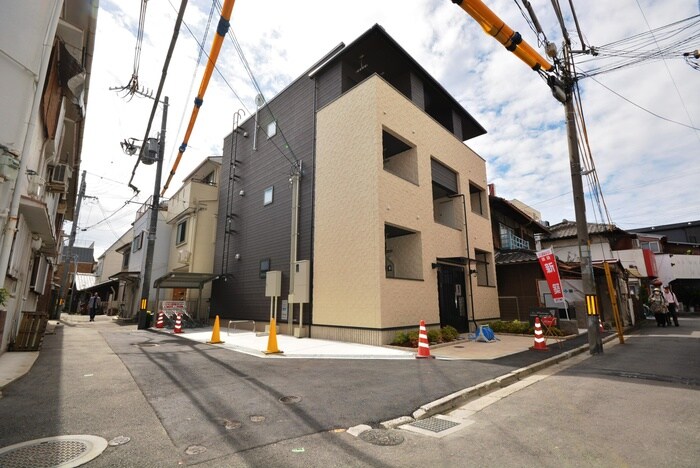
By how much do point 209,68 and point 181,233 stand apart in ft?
35.3

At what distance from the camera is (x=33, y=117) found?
515 centimetres

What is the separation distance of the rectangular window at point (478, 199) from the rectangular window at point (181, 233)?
18.0 metres

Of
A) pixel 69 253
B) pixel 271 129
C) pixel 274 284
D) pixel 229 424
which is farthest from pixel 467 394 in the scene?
pixel 69 253

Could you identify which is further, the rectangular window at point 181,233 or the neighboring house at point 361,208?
the rectangular window at point 181,233

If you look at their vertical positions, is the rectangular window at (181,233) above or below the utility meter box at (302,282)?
Answer: above

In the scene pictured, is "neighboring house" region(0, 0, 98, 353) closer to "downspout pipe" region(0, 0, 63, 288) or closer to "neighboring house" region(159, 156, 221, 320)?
"downspout pipe" region(0, 0, 63, 288)

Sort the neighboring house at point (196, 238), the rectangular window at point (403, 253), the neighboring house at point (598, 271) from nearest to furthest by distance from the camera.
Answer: the rectangular window at point (403, 253) < the neighboring house at point (598, 271) < the neighboring house at point (196, 238)

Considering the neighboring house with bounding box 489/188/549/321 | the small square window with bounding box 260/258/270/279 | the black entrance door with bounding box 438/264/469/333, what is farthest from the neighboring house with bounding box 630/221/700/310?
the small square window with bounding box 260/258/270/279

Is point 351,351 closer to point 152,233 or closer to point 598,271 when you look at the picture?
point 152,233

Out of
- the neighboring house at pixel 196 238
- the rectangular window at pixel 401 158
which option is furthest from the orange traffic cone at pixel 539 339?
the neighboring house at pixel 196 238

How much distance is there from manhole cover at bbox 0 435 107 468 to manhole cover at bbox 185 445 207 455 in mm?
800

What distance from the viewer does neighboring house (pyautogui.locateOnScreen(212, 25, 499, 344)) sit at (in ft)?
37.7

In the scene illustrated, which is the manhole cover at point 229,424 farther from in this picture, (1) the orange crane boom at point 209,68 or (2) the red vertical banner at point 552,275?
(1) the orange crane boom at point 209,68

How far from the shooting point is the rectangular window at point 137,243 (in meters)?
26.0
